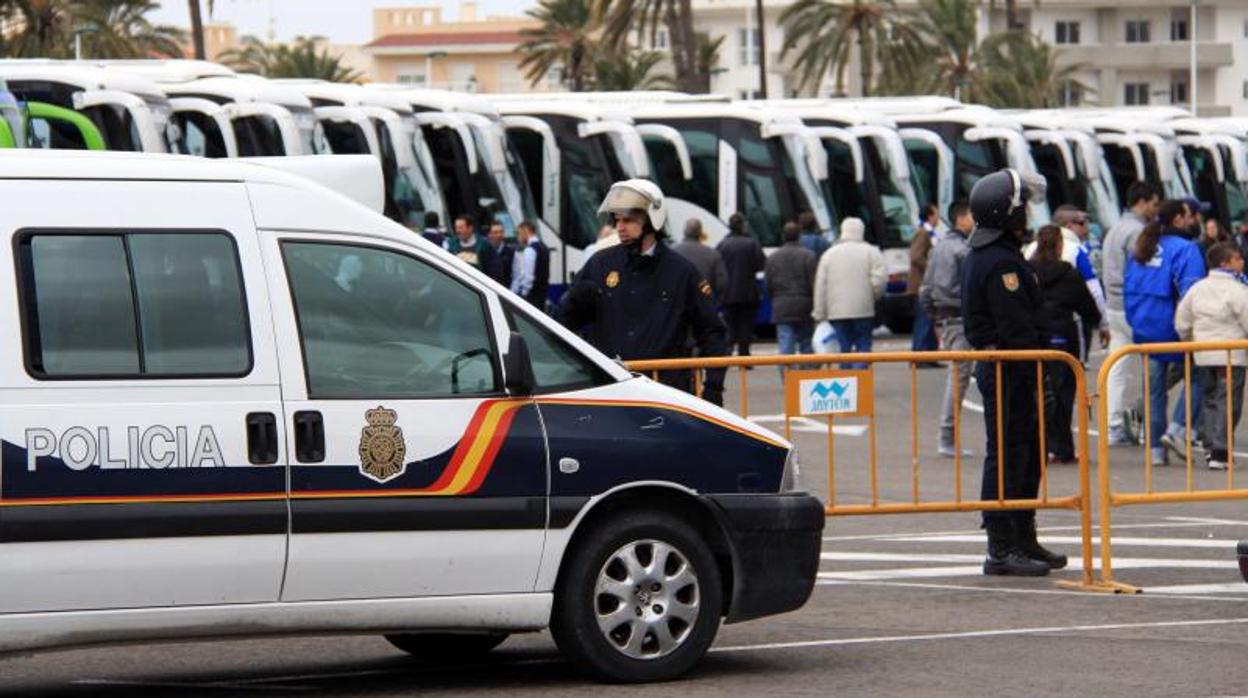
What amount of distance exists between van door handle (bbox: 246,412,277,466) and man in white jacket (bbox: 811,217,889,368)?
53.5 ft

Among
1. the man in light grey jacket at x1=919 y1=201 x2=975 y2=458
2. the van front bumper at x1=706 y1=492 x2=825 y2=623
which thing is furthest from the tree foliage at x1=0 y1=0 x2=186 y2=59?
the van front bumper at x1=706 y1=492 x2=825 y2=623

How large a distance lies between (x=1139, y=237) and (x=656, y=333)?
7.66 metres

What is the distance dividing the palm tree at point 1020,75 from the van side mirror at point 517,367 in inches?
2728

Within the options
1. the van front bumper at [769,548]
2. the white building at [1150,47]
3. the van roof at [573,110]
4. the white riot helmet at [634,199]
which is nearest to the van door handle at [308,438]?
the van front bumper at [769,548]

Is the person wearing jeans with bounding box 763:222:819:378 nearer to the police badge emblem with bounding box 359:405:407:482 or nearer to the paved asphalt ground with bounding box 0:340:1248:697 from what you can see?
the paved asphalt ground with bounding box 0:340:1248:697

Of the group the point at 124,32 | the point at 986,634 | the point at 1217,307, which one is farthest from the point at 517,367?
the point at 124,32

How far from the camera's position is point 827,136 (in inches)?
1531

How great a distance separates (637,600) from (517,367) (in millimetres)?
938

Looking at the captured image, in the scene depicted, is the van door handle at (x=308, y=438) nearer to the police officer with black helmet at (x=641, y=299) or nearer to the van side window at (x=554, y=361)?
Answer: the van side window at (x=554, y=361)

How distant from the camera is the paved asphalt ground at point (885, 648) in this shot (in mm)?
9398

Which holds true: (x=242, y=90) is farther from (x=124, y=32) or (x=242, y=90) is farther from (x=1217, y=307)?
(x=124, y=32)

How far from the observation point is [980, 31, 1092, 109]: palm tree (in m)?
85.6

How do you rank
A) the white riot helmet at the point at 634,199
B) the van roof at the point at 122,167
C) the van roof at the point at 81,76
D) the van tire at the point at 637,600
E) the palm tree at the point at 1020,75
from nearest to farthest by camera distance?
the van roof at the point at 122,167 < the van tire at the point at 637,600 < the white riot helmet at the point at 634,199 < the van roof at the point at 81,76 < the palm tree at the point at 1020,75

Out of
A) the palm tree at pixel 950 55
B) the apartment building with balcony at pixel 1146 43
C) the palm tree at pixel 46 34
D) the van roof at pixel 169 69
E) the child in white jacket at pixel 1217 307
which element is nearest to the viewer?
the child in white jacket at pixel 1217 307
